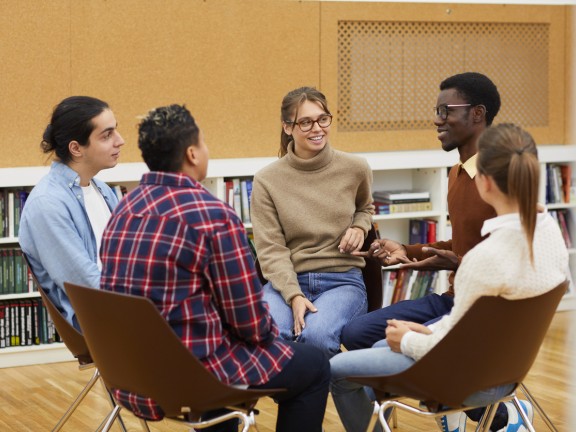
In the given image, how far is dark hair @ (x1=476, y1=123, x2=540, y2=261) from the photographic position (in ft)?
7.09

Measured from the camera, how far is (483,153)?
2.24 meters

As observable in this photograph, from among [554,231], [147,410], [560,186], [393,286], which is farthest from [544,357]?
[147,410]

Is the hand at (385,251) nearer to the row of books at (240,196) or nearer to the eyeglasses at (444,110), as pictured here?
the eyeglasses at (444,110)

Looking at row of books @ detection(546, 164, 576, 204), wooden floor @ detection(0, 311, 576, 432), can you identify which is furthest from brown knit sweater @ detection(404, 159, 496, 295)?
row of books @ detection(546, 164, 576, 204)

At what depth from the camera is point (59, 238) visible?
9.52 feet

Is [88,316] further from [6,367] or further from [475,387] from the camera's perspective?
[6,367]

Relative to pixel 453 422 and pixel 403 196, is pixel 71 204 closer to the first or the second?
pixel 453 422

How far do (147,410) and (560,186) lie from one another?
402 centimetres

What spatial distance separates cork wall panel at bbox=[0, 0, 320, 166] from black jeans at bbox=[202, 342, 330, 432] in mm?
2652

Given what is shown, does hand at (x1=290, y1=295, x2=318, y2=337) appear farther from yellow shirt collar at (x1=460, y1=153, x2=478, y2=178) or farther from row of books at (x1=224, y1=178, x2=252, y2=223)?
row of books at (x1=224, y1=178, x2=252, y2=223)

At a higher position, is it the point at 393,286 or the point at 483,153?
the point at 483,153

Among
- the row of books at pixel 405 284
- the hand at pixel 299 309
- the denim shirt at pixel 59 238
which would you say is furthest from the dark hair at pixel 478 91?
the row of books at pixel 405 284

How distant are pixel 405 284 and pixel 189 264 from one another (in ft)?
10.7

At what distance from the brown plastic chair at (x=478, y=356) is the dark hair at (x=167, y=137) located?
722 mm
